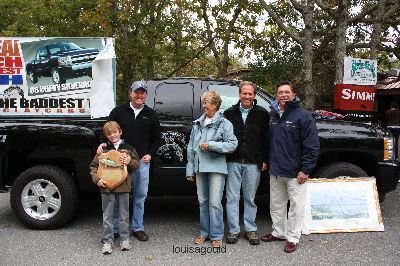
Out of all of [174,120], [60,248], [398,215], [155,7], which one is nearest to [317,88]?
[155,7]

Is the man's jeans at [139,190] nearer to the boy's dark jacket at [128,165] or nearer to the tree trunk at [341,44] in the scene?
the boy's dark jacket at [128,165]

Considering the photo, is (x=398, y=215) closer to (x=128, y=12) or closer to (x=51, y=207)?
(x=51, y=207)

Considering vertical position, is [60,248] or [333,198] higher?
[333,198]

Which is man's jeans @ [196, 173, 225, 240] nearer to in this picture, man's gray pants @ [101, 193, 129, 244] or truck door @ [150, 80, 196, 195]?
truck door @ [150, 80, 196, 195]

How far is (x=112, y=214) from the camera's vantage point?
14.2 feet

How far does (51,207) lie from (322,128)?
10.8 ft

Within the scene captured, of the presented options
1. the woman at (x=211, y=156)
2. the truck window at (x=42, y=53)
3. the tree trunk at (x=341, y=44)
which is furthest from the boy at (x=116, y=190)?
the tree trunk at (x=341, y=44)

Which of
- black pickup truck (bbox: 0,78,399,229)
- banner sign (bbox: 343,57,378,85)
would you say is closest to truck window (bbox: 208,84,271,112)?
black pickup truck (bbox: 0,78,399,229)

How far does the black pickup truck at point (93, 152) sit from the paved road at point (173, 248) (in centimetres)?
34

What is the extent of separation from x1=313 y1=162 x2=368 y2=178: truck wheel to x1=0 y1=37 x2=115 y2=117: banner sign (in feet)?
8.77

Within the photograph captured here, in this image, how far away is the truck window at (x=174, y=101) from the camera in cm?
498

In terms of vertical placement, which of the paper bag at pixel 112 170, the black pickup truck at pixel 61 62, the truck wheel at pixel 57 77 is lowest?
the paper bag at pixel 112 170

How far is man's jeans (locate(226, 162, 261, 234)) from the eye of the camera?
14.3 ft

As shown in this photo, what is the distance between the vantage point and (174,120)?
16.3ft
